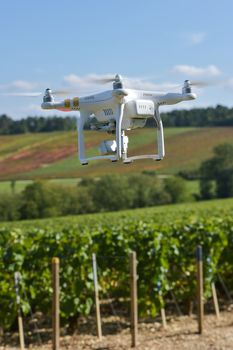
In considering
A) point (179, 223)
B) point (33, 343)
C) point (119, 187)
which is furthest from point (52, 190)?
point (33, 343)

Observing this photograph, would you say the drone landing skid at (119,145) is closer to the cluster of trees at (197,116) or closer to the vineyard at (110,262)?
the cluster of trees at (197,116)

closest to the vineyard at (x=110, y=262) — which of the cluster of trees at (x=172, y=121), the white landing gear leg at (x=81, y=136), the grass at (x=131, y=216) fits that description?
the grass at (x=131, y=216)

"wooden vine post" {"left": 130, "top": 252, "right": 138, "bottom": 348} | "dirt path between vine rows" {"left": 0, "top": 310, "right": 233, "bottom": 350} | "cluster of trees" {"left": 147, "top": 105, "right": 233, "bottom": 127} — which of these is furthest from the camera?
"dirt path between vine rows" {"left": 0, "top": 310, "right": 233, "bottom": 350}

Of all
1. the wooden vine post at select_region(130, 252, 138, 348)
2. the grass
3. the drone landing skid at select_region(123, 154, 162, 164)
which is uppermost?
the drone landing skid at select_region(123, 154, 162, 164)

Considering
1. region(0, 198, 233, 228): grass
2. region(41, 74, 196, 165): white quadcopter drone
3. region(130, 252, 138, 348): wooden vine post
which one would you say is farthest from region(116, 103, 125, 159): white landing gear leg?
region(0, 198, 233, 228): grass

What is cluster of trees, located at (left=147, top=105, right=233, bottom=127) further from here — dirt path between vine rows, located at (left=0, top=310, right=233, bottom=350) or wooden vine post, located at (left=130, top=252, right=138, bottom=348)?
dirt path between vine rows, located at (left=0, top=310, right=233, bottom=350)

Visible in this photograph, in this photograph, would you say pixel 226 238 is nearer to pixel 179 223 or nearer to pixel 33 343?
pixel 179 223

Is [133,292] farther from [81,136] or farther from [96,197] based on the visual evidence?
[96,197]
